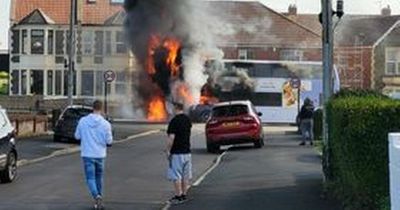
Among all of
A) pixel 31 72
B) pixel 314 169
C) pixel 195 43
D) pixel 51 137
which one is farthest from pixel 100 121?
pixel 31 72

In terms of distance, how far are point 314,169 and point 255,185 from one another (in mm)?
3922

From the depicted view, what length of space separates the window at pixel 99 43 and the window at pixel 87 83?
2178 millimetres

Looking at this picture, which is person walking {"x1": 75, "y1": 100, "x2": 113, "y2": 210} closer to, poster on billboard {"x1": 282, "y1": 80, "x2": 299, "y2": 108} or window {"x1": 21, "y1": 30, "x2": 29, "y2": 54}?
poster on billboard {"x1": 282, "y1": 80, "x2": 299, "y2": 108}

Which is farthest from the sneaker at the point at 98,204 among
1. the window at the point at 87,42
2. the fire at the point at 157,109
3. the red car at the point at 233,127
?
the window at the point at 87,42

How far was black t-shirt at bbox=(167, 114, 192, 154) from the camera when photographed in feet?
50.4

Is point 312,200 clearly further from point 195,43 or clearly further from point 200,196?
point 195,43

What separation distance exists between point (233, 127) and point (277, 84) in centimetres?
3082

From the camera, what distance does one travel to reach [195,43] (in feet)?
190

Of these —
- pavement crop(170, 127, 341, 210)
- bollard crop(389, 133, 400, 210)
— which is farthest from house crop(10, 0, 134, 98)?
bollard crop(389, 133, 400, 210)

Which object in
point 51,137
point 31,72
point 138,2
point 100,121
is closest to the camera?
point 100,121

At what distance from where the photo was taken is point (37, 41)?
80.9m

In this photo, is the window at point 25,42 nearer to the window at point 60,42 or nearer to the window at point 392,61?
the window at point 60,42

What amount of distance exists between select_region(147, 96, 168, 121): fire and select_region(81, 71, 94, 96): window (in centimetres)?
2086

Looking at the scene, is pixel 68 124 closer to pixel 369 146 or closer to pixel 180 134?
pixel 180 134
